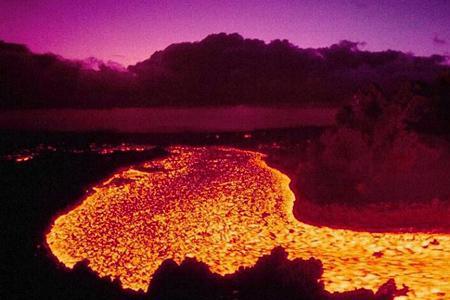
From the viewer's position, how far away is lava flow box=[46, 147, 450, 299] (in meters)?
11.0

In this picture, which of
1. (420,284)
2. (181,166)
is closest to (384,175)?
(420,284)

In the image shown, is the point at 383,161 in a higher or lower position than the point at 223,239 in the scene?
higher

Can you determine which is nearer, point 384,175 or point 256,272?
point 256,272

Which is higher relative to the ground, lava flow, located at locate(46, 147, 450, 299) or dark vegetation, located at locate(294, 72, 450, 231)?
dark vegetation, located at locate(294, 72, 450, 231)

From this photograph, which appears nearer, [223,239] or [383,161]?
[223,239]

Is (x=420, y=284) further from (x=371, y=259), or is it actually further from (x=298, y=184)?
(x=298, y=184)

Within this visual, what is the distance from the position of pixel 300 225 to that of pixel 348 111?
27.1 feet

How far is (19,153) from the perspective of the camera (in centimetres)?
4803

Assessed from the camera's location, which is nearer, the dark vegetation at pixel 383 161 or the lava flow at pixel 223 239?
the lava flow at pixel 223 239

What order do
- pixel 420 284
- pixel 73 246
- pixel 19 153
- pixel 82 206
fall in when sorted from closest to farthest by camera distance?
pixel 420 284
pixel 73 246
pixel 82 206
pixel 19 153

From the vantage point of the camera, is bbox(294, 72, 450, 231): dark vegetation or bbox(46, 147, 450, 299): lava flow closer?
bbox(46, 147, 450, 299): lava flow

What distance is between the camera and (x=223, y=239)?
14867mm

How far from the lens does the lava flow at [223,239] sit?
1101 centimetres

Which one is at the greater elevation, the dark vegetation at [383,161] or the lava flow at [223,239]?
the dark vegetation at [383,161]
